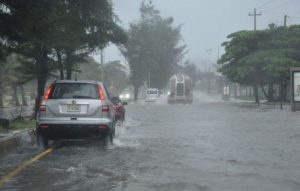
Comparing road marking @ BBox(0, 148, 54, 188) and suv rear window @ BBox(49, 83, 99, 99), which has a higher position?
suv rear window @ BBox(49, 83, 99, 99)

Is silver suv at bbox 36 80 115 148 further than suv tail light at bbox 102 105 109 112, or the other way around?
suv tail light at bbox 102 105 109 112

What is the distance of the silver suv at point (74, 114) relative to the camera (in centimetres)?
1376

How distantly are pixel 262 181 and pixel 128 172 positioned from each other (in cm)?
231

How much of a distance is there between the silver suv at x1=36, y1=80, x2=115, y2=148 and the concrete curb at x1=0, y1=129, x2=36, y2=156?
0.88 metres

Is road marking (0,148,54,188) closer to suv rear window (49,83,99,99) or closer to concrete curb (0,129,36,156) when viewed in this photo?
concrete curb (0,129,36,156)

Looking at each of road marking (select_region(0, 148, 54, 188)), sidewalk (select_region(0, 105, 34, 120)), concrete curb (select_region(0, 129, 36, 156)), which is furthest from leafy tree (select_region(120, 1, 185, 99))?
road marking (select_region(0, 148, 54, 188))

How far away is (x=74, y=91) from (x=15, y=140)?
2465 mm

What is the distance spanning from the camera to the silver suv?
13.8 metres

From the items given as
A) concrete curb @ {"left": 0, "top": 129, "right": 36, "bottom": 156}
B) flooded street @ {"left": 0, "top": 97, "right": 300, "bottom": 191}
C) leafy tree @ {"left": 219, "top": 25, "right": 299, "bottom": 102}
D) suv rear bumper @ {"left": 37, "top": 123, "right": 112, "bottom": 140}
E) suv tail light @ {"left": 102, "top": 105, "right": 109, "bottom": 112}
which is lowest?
flooded street @ {"left": 0, "top": 97, "right": 300, "bottom": 191}

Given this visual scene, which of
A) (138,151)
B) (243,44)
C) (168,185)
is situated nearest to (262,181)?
(168,185)

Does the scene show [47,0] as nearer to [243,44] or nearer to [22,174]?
[22,174]

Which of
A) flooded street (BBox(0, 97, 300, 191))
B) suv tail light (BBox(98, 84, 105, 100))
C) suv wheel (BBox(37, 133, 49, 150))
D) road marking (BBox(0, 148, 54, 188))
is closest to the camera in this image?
flooded street (BBox(0, 97, 300, 191))

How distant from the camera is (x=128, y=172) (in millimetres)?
10008

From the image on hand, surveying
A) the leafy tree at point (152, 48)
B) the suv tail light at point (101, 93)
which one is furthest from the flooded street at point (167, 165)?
the leafy tree at point (152, 48)
